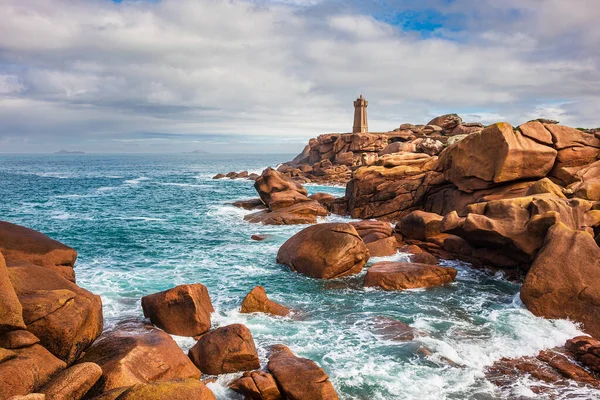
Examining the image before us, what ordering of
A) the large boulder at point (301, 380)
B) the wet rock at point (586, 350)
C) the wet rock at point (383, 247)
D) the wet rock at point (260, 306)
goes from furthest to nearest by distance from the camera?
the wet rock at point (383, 247)
the wet rock at point (260, 306)
the wet rock at point (586, 350)
the large boulder at point (301, 380)

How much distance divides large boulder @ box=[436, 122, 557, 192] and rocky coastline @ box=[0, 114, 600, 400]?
3.3 inches

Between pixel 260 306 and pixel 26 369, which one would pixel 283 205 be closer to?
pixel 260 306

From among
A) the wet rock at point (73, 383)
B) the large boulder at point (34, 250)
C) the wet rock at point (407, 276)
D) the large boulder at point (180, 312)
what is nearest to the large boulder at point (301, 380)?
the large boulder at point (180, 312)

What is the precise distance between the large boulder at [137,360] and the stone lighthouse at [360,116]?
8568 cm

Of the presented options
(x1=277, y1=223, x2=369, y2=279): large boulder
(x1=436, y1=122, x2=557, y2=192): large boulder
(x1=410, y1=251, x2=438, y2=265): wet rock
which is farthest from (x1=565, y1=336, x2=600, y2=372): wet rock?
(x1=436, y1=122, x2=557, y2=192): large boulder

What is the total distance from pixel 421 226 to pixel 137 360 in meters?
20.1

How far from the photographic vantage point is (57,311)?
11211mm

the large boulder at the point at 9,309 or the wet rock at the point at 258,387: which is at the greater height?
the large boulder at the point at 9,309

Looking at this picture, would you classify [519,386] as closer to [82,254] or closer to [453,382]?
[453,382]

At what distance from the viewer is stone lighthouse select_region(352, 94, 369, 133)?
93.9 metres

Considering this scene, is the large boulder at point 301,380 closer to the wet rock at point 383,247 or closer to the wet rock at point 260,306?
the wet rock at point 260,306

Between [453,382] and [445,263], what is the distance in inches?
505

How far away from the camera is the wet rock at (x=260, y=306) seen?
17.1 m

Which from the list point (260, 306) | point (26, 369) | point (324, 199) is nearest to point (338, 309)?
point (260, 306)
